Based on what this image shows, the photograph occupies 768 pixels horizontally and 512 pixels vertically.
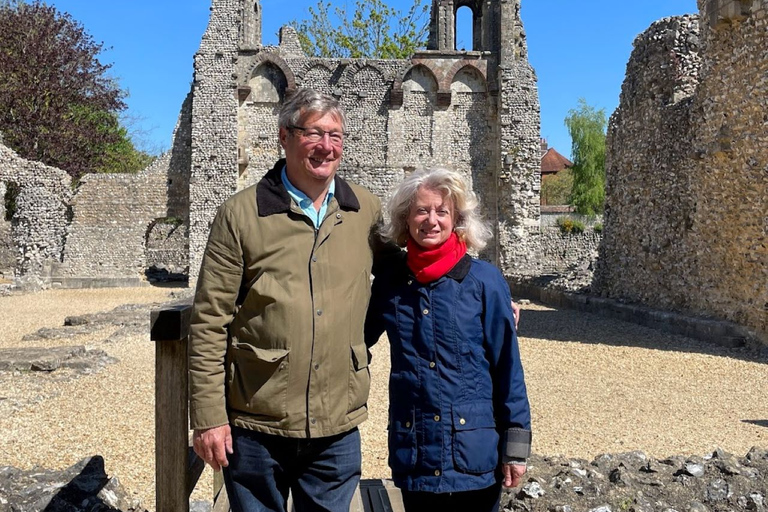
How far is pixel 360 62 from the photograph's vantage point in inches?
809

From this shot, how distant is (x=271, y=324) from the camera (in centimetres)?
217

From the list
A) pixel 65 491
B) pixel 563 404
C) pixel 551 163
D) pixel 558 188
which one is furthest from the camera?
pixel 551 163

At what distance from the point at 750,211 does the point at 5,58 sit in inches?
1093

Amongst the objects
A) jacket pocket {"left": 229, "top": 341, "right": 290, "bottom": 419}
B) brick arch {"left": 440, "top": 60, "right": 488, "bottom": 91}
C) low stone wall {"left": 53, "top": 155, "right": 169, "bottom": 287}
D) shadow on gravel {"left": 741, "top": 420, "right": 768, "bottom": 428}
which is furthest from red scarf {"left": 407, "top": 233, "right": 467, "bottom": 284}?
low stone wall {"left": 53, "top": 155, "right": 169, "bottom": 287}

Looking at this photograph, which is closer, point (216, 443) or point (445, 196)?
point (216, 443)

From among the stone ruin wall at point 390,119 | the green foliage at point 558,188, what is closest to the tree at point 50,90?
the stone ruin wall at point 390,119

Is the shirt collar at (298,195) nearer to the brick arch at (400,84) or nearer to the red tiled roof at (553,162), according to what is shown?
the brick arch at (400,84)

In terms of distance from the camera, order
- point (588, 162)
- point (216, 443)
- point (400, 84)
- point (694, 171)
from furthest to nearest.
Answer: point (588, 162) < point (400, 84) < point (694, 171) < point (216, 443)

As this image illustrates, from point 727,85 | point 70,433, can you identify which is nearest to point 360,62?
point 727,85

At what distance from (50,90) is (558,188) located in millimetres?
37222

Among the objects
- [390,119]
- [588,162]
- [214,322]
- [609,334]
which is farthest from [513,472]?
[588,162]

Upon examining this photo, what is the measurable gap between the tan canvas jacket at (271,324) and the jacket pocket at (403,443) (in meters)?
0.16

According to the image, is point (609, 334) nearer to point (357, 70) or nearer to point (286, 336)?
point (286, 336)

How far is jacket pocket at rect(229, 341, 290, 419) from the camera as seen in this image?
2154 mm
